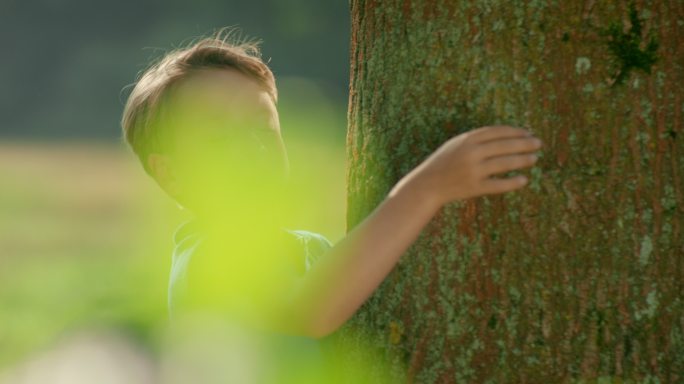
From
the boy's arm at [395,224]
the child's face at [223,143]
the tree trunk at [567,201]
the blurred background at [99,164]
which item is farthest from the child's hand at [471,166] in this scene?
the blurred background at [99,164]

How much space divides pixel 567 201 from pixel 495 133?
0.74 ft

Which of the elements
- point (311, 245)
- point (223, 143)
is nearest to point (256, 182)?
point (223, 143)

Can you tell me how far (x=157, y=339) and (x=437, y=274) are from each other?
3.87 m

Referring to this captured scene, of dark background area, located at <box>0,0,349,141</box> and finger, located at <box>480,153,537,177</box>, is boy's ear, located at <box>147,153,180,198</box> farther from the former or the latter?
dark background area, located at <box>0,0,349,141</box>

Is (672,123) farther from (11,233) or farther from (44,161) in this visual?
(44,161)

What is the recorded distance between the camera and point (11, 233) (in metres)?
10.5

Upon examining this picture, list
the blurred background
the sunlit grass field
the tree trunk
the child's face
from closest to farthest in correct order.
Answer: the tree trunk, the child's face, the blurred background, the sunlit grass field

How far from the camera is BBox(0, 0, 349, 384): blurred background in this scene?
6395mm

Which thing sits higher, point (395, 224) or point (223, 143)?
point (223, 143)

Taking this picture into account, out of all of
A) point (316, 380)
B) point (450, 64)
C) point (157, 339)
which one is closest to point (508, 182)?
point (450, 64)

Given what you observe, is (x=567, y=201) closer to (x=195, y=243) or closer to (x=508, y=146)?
(x=508, y=146)

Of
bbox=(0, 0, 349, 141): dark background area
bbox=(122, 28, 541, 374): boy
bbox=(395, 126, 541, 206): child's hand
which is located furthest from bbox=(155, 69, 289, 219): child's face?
bbox=(0, 0, 349, 141): dark background area

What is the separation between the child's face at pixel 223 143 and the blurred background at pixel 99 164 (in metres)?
0.36

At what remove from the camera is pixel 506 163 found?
1.91 metres
